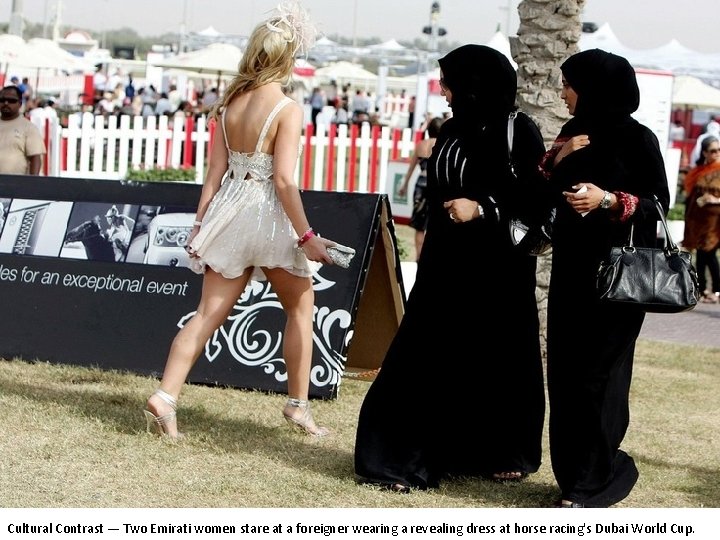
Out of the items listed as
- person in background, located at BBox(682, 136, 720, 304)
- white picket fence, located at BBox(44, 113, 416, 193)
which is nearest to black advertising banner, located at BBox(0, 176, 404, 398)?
person in background, located at BBox(682, 136, 720, 304)

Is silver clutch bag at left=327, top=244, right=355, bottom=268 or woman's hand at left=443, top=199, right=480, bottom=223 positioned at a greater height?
woman's hand at left=443, top=199, right=480, bottom=223

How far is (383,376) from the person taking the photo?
5332 mm

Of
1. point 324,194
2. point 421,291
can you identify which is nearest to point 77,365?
point 324,194

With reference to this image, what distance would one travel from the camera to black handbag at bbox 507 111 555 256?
5027 millimetres

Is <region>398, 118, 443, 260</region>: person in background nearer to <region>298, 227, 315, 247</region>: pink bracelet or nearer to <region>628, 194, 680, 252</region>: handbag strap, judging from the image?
<region>298, 227, 315, 247</region>: pink bracelet

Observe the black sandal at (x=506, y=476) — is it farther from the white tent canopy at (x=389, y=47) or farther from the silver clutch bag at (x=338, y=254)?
the white tent canopy at (x=389, y=47)

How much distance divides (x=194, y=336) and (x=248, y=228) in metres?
0.59

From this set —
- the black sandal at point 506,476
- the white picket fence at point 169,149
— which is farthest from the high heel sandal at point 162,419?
the white picket fence at point 169,149

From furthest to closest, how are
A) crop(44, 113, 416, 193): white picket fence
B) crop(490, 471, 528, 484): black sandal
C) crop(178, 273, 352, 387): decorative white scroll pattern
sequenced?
crop(44, 113, 416, 193): white picket fence
crop(178, 273, 352, 387): decorative white scroll pattern
crop(490, 471, 528, 484): black sandal

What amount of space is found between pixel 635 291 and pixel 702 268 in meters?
10.1

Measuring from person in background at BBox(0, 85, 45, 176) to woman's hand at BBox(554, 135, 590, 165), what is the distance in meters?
6.76

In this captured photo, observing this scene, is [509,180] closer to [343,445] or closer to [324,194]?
[343,445]

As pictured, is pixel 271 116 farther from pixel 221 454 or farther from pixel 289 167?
pixel 221 454
